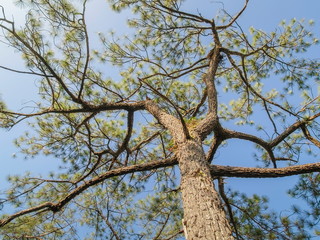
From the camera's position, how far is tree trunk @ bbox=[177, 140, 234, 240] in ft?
4.94

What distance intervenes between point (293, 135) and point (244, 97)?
972 millimetres

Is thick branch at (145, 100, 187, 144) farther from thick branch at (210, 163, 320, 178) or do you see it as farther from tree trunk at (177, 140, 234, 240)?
thick branch at (210, 163, 320, 178)

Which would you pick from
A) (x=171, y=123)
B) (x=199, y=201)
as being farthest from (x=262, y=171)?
(x=171, y=123)

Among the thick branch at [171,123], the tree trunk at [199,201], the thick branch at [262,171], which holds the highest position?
the thick branch at [171,123]

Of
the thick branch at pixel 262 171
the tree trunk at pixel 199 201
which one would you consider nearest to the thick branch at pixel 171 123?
the tree trunk at pixel 199 201

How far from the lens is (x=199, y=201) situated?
1742mm

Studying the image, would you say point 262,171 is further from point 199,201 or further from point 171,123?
point 171,123

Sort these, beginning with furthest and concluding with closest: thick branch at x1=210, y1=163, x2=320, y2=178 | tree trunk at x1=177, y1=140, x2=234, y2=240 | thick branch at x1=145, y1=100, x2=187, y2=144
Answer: thick branch at x1=145, y1=100, x2=187, y2=144 → thick branch at x1=210, y1=163, x2=320, y2=178 → tree trunk at x1=177, y1=140, x2=234, y2=240

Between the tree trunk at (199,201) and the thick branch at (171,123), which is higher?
the thick branch at (171,123)

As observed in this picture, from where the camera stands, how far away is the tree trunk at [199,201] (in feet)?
4.94

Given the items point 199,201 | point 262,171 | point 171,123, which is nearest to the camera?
point 199,201

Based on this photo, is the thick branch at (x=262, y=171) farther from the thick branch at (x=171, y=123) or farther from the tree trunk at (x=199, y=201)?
the thick branch at (x=171, y=123)

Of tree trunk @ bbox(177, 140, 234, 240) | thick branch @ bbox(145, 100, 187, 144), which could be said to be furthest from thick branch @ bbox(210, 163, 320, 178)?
thick branch @ bbox(145, 100, 187, 144)

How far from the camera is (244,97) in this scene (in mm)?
4480
